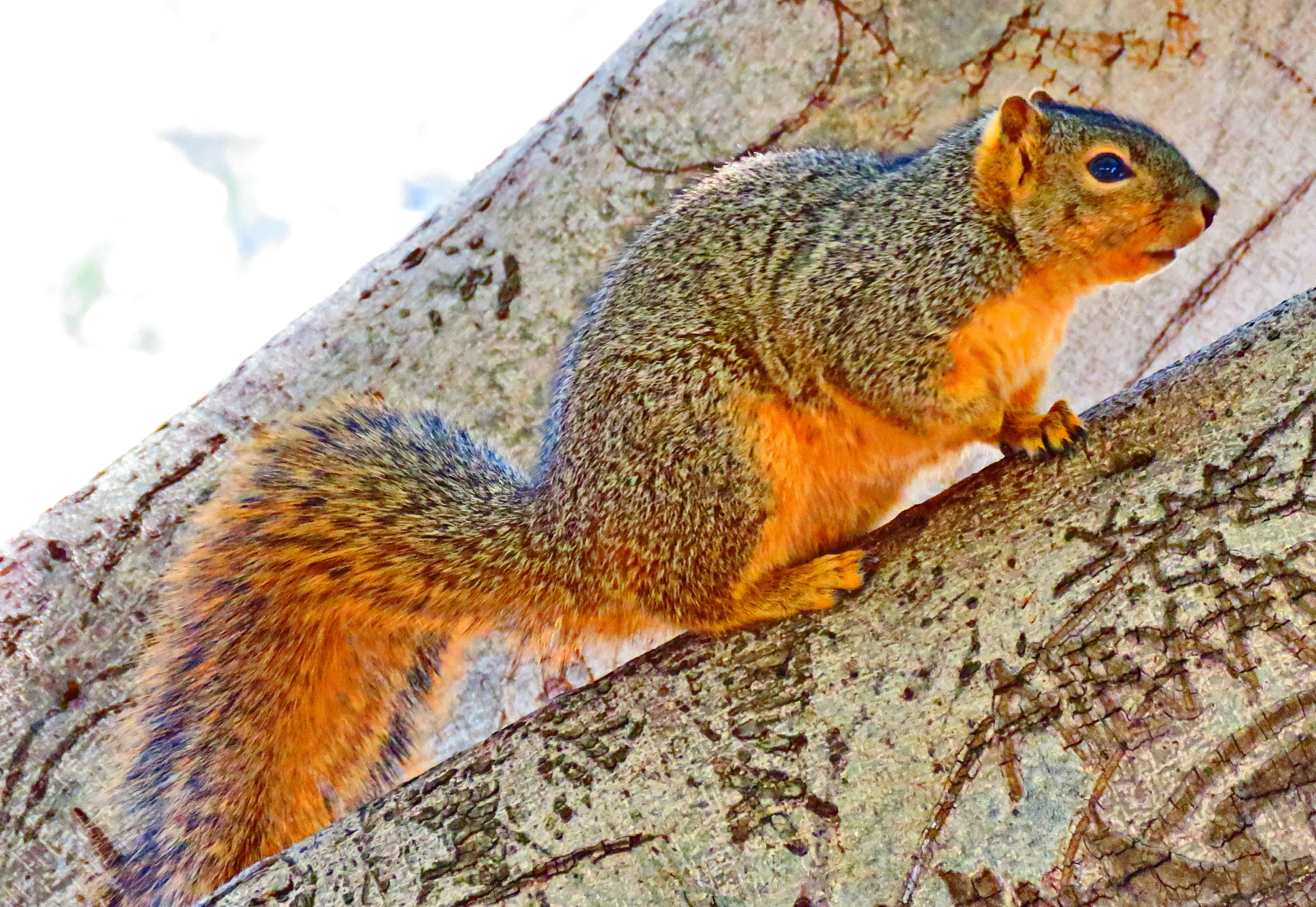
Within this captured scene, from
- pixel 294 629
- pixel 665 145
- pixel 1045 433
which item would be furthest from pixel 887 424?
pixel 294 629

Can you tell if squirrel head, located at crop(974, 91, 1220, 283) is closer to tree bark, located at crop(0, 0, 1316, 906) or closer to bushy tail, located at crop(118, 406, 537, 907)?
tree bark, located at crop(0, 0, 1316, 906)

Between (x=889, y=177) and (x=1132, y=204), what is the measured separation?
36 centimetres

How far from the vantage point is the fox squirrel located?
145cm

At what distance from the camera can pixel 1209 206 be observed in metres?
1.50

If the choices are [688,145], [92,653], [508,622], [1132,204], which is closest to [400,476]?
[508,622]

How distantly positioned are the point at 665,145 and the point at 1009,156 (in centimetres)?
59

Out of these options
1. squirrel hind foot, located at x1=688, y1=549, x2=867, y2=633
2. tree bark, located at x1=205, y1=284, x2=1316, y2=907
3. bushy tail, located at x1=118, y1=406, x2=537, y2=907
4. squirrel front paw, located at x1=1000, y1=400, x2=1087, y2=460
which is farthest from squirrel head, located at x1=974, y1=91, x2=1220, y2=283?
bushy tail, located at x1=118, y1=406, x2=537, y2=907

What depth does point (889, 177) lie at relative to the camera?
5.49ft

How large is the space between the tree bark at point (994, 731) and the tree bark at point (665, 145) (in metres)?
0.75

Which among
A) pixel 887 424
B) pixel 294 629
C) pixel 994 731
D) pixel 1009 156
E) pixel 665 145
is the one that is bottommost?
pixel 994 731

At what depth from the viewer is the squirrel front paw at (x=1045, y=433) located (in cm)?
118

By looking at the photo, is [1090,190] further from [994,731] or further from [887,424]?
[994,731]

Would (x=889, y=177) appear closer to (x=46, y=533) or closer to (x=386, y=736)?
Answer: (x=386, y=736)

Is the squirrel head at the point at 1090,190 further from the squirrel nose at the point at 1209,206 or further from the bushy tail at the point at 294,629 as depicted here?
the bushy tail at the point at 294,629
